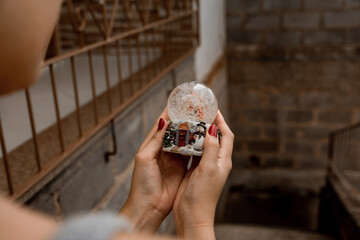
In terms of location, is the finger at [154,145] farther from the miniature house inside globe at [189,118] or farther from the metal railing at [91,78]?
the metal railing at [91,78]

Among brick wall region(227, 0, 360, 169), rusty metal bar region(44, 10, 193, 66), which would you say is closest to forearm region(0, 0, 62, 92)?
rusty metal bar region(44, 10, 193, 66)

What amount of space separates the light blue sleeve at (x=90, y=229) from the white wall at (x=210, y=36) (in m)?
3.09

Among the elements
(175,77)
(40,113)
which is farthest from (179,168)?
(175,77)

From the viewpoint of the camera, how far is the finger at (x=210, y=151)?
2.71ft

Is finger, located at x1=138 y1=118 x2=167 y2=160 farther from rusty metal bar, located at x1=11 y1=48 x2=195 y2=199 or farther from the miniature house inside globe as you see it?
rusty metal bar, located at x1=11 y1=48 x2=195 y2=199

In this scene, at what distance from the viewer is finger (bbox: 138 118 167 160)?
A: 2.91ft

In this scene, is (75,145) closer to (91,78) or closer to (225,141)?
(91,78)

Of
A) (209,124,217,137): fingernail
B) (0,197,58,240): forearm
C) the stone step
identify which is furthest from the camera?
the stone step

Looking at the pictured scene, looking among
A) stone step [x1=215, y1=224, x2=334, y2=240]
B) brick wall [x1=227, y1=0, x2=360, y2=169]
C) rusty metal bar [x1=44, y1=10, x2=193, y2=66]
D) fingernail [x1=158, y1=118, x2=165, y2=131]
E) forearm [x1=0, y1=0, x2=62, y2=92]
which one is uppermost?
forearm [x1=0, y1=0, x2=62, y2=92]

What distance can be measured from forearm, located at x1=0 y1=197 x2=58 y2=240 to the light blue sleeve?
12mm

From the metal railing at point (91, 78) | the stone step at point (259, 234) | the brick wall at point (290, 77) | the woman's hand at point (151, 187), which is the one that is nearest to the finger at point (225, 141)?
the woman's hand at point (151, 187)

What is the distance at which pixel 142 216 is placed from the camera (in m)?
0.89

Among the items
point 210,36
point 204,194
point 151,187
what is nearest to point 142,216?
point 151,187

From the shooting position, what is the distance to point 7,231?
258mm
